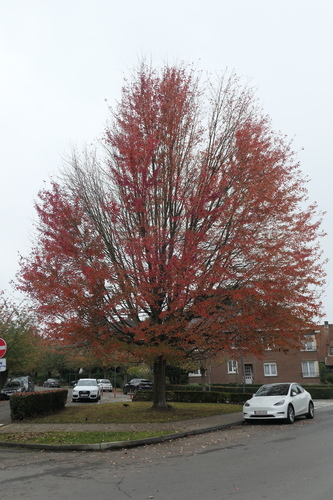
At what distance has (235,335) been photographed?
1630 centimetres

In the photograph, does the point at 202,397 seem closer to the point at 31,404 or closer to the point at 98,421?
the point at 98,421

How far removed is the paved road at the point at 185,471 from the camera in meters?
6.04

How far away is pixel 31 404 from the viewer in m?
17.0

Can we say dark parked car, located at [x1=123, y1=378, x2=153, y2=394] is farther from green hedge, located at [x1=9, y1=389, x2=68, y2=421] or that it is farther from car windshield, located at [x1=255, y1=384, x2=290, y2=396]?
car windshield, located at [x1=255, y1=384, x2=290, y2=396]

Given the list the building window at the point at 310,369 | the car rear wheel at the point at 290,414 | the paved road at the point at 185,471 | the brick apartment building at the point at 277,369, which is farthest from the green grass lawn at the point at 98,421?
the building window at the point at 310,369

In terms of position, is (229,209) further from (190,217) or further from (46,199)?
(46,199)

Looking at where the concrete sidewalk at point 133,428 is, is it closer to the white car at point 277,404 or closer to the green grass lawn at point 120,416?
the green grass lawn at point 120,416

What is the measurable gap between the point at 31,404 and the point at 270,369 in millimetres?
35794

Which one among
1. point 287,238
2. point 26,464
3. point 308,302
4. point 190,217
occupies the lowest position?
point 26,464

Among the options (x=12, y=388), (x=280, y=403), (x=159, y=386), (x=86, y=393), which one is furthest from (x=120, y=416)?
(x=12, y=388)

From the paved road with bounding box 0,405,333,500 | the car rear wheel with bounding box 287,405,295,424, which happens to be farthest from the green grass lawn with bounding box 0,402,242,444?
the car rear wheel with bounding box 287,405,295,424

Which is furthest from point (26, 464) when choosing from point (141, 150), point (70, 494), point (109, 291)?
point (141, 150)

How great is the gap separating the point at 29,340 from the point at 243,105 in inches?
930

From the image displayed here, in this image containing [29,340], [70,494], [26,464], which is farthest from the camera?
[29,340]
